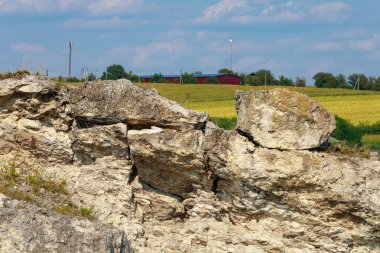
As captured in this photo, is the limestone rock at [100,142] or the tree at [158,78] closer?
the limestone rock at [100,142]

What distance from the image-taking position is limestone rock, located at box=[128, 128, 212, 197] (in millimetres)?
15953

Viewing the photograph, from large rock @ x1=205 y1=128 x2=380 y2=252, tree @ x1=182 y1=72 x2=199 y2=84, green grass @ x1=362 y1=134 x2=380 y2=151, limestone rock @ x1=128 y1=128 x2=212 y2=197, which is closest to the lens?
large rock @ x1=205 y1=128 x2=380 y2=252

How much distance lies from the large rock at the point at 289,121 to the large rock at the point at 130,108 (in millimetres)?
1363

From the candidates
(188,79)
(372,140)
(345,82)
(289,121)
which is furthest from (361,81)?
(289,121)

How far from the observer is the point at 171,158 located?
52.6 ft

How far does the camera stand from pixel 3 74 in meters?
17.3

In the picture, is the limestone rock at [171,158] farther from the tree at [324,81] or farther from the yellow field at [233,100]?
the tree at [324,81]

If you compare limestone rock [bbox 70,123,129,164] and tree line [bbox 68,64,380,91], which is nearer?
limestone rock [bbox 70,123,129,164]

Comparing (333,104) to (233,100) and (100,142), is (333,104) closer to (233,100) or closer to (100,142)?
(233,100)

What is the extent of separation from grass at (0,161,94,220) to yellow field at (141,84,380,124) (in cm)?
2777

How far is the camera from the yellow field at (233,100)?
47584 millimetres

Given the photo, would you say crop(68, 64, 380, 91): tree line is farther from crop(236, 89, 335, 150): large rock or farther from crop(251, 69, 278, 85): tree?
crop(236, 89, 335, 150): large rock

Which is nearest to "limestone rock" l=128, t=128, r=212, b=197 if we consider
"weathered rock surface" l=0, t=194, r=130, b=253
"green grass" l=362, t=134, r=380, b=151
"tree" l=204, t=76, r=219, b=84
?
"weathered rock surface" l=0, t=194, r=130, b=253

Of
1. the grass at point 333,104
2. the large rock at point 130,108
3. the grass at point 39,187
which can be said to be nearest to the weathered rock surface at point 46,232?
the grass at point 39,187
